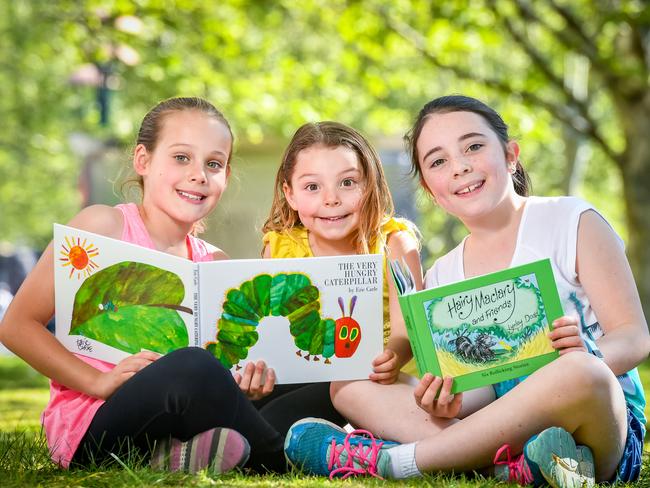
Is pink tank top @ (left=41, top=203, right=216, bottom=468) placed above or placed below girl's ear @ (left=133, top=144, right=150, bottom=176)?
below

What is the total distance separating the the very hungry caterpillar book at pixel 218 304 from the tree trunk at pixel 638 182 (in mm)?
8023

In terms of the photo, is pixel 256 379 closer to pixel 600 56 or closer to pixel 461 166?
pixel 461 166

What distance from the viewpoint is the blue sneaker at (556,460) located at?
2.45m

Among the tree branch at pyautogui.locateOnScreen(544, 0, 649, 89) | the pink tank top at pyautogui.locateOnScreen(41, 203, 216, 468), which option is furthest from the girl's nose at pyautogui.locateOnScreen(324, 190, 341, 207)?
the tree branch at pyautogui.locateOnScreen(544, 0, 649, 89)

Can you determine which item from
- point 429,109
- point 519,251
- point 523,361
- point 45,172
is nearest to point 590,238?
point 519,251

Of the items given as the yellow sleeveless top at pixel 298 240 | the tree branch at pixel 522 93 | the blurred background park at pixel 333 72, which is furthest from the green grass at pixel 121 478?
the tree branch at pixel 522 93

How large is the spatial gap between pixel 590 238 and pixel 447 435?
75cm

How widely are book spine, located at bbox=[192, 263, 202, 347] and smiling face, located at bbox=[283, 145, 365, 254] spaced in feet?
2.04

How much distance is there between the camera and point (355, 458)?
2.75 m

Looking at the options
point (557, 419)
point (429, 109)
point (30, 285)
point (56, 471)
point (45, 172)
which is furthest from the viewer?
point (45, 172)

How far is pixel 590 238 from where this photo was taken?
9.37ft

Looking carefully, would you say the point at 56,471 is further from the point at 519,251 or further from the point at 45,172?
the point at 45,172

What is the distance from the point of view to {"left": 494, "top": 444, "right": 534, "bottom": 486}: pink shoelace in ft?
8.34

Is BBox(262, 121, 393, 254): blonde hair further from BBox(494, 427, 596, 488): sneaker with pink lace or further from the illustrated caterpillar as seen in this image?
BBox(494, 427, 596, 488): sneaker with pink lace
